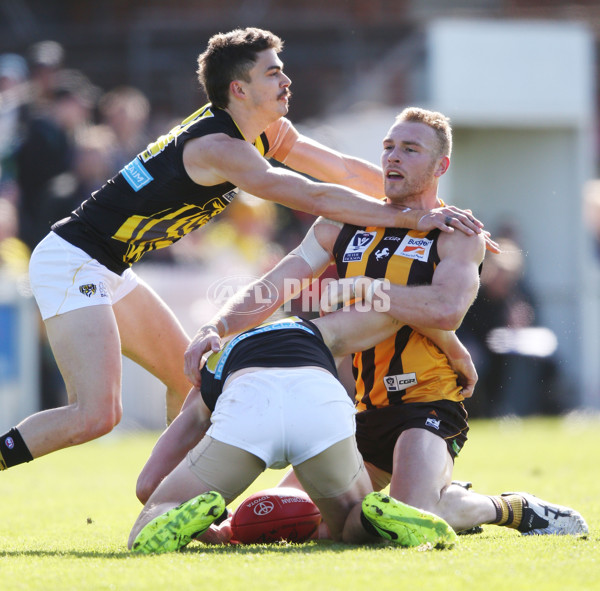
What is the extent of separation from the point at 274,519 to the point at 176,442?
0.57 m

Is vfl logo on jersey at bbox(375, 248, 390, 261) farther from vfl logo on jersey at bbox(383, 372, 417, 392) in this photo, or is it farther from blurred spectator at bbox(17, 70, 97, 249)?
blurred spectator at bbox(17, 70, 97, 249)

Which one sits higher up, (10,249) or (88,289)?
(88,289)

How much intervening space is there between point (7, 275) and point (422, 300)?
669cm

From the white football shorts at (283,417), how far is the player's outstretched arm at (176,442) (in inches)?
18.4

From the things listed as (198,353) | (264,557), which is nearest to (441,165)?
(198,353)

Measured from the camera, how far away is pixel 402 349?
17.1ft

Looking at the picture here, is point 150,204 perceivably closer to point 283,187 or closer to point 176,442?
point 283,187

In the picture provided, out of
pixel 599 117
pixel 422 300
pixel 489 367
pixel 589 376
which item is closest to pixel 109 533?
pixel 422 300

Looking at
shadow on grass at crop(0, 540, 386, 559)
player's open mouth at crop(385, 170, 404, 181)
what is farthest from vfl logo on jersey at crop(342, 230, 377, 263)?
shadow on grass at crop(0, 540, 386, 559)

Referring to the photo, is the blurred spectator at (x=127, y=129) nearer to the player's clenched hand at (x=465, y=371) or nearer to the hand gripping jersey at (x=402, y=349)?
the hand gripping jersey at (x=402, y=349)

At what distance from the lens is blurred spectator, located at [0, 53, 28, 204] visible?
11.3 meters

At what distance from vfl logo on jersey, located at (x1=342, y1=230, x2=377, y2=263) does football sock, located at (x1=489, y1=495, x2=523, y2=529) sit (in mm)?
1359

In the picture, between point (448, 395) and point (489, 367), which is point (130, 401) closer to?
point (489, 367)

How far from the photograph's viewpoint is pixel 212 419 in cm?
439
